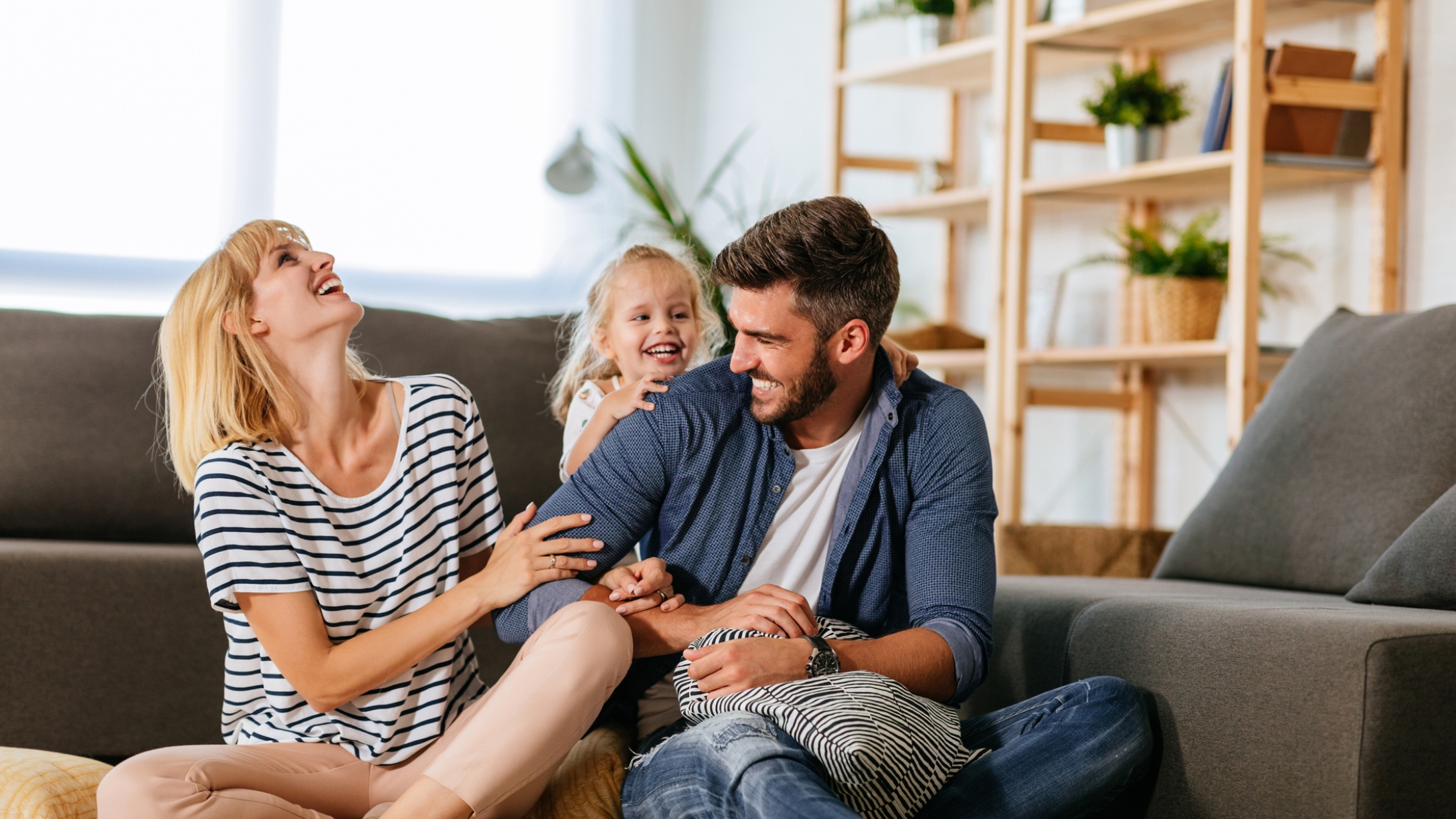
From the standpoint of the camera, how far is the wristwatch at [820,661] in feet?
4.70

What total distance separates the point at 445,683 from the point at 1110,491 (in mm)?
2373

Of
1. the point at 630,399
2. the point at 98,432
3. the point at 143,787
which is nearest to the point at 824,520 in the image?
the point at 630,399

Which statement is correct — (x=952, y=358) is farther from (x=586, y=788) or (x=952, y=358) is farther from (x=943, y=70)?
(x=586, y=788)

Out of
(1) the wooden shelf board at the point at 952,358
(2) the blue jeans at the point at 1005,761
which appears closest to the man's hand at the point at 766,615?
(2) the blue jeans at the point at 1005,761

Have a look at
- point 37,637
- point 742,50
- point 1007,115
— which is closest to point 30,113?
point 742,50

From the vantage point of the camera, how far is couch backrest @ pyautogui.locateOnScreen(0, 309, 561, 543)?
86.4 inches

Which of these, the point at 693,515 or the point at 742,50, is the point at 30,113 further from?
the point at 693,515

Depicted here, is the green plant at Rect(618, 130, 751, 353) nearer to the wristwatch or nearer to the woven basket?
the woven basket

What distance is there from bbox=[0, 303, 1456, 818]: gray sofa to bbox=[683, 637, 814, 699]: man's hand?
0.44m

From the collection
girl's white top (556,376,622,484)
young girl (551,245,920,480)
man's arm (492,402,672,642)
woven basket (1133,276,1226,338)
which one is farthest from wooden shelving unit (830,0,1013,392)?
man's arm (492,402,672,642)

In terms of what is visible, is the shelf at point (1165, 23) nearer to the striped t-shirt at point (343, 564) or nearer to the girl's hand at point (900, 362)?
the girl's hand at point (900, 362)

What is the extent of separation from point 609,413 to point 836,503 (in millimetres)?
326

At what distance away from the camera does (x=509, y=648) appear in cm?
228

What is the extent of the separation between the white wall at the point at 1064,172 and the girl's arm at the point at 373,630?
2.09m
